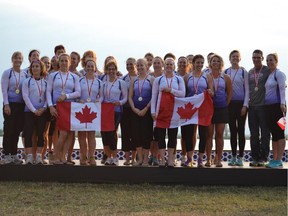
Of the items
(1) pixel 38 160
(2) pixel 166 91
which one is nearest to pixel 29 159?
(1) pixel 38 160

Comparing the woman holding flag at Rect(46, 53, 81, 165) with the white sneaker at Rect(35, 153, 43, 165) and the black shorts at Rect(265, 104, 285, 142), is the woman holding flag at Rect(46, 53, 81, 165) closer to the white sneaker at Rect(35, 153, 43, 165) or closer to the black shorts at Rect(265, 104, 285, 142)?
the white sneaker at Rect(35, 153, 43, 165)

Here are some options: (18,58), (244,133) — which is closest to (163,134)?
(244,133)

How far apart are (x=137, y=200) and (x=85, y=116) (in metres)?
1.76

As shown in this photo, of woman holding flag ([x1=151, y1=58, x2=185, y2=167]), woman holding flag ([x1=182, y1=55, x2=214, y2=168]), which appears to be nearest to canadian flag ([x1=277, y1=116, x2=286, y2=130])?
woman holding flag ([x1=182, y1=55, x2=214, y2=168])

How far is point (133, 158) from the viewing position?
734 cm

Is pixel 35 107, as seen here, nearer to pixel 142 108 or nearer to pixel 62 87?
pixel 62 87

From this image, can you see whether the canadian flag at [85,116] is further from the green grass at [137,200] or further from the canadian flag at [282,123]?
the canadian flag at [282,123]

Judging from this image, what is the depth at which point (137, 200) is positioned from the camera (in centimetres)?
579

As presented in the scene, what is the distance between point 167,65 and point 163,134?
3.20 ft

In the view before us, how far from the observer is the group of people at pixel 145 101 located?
270 inches

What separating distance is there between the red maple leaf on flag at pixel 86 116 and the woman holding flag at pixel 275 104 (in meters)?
2.53

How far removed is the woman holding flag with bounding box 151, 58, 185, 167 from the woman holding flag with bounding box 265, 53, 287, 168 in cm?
126

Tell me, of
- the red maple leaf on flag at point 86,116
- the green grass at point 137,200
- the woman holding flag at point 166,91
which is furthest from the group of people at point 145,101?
the green grass at point 137,200

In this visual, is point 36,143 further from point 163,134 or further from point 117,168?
point 163,134
